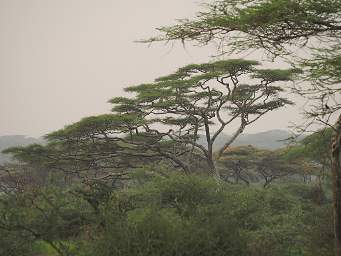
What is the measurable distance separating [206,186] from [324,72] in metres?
6.66

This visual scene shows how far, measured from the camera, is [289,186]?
82.3ft

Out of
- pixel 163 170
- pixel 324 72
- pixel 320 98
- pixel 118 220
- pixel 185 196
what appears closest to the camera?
pixel 324 72

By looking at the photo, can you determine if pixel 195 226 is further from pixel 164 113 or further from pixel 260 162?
pixel 260 162

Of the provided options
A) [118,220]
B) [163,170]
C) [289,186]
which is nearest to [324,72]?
[118,220]

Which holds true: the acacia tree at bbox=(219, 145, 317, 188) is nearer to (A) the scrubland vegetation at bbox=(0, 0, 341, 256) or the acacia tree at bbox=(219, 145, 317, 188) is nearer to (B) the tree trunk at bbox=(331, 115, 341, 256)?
(A) the scrubland vegetation at bbox=(0, 0, 341, 256)

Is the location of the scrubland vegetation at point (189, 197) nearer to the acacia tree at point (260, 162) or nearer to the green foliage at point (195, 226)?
the green foliage at point (195, 226)

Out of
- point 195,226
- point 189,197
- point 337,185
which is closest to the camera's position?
point 337,185

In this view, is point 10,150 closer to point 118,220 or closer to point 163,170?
point 163,170

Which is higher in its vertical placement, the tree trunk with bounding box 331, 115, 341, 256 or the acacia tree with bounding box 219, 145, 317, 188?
the tree trunk with bounding box 331, 115, 341, 256

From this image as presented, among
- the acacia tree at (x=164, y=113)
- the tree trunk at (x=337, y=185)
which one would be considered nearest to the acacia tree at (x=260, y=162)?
the acacia tree at (x=164, y=113)

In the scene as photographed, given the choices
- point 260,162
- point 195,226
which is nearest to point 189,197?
point 195,226

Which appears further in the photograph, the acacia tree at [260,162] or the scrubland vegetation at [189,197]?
the acacia tree at [260,162]

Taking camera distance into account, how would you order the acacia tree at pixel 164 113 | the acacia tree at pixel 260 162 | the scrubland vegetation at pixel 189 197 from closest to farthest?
the scrubland vegetation at pixel 189 197
the acacia tree at pixel 164 113
the acacia tree at pixel 260 162

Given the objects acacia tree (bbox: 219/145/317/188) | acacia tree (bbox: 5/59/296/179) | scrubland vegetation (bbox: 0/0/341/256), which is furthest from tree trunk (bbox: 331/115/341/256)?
acacia tree (bbox: 219/145/317/188)
